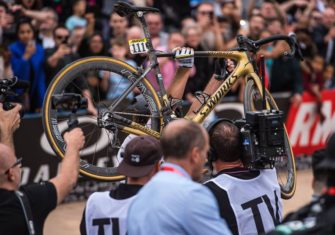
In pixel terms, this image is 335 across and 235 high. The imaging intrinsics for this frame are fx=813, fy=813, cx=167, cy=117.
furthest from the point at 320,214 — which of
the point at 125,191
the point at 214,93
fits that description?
the point at 214,93

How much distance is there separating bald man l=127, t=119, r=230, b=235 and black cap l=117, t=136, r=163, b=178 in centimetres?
52

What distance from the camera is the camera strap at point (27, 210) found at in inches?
190

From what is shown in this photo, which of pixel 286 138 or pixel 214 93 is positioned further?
pixel 286 138

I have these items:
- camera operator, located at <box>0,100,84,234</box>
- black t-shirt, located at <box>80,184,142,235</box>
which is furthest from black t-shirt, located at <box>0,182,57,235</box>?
black t-shirt, located at <box>80,184,142,235</box>

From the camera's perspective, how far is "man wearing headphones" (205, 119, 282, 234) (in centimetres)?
560

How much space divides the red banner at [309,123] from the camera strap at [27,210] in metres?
8.86

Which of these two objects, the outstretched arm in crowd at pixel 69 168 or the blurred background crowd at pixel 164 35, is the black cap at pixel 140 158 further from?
the blurred background crowd at pixel 164 35

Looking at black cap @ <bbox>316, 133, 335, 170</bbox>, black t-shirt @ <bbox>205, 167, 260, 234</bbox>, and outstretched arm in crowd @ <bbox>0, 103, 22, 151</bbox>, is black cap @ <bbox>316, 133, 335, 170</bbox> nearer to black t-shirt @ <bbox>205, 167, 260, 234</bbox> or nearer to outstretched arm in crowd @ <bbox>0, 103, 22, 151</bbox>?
black t-shirt @ <bbox>205, 167, 260, 234</bbox>

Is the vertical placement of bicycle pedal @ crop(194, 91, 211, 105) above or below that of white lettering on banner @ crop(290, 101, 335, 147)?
above

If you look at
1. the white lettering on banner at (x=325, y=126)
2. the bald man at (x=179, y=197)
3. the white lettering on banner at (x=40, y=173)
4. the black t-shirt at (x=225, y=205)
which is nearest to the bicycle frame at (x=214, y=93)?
the black t-shirt at (x=225, y=205)

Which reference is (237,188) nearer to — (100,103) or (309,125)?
(100,103)

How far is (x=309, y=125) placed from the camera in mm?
13578

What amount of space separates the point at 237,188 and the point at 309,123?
811 centimetres

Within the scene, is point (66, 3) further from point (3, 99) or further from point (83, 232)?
point (83, 232)
